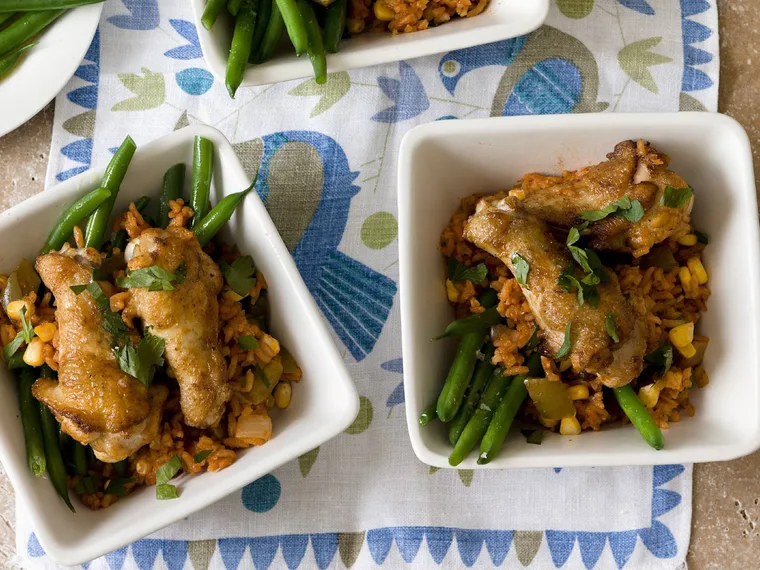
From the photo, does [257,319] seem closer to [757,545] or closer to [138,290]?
[138,290]

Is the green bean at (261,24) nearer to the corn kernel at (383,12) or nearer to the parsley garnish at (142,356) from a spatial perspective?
the corn kernel at (383,12)

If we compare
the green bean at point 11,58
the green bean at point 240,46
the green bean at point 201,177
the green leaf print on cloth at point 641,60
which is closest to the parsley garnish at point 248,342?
the green bean at point 201,177

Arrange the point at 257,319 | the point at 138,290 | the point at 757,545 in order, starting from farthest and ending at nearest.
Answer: the point at 757,545 < the point at 257,319 < the point at 138,290

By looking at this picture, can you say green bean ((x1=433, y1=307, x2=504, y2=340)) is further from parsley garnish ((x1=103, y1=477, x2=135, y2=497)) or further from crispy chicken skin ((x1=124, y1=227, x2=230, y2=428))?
parsley garnish ((x1=103, y1=477, x2=135, y2=497))

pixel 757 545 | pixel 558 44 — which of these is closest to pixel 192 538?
pixel 757 545

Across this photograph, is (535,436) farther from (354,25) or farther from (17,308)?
(17,308)

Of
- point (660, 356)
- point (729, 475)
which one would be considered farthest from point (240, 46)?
point (729, 475)
